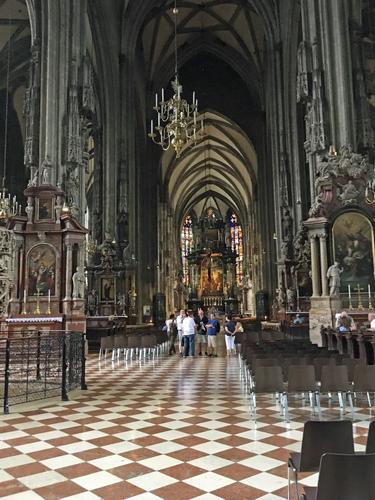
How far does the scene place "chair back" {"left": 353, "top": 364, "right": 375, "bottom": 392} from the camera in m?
5.58

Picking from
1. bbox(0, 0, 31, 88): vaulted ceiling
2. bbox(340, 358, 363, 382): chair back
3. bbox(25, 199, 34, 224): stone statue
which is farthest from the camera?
bbox(0, 0, 31, 88): vaulted ceiling

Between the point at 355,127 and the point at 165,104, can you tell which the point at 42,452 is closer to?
the point at 165,104

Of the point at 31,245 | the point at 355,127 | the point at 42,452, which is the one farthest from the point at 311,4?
the point at 42,452

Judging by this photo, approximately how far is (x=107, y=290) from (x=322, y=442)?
21521 mm

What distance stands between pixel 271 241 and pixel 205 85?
14610 millimetres

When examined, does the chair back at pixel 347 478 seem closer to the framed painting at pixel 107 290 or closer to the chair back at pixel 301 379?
the chair back at pixel 301 379

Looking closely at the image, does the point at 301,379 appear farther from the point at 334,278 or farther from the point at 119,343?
the point at 334,278

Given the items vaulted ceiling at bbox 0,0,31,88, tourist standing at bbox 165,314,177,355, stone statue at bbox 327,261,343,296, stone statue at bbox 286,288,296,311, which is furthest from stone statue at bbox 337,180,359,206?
vaulted ceiling at bbox 0,0,31,88

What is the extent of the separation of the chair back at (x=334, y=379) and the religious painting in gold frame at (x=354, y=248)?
31.7ft

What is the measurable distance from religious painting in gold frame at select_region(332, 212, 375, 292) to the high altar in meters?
8.85

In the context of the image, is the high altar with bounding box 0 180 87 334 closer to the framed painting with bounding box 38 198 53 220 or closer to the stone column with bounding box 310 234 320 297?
the framed painting with bounding box 38 198 53 220

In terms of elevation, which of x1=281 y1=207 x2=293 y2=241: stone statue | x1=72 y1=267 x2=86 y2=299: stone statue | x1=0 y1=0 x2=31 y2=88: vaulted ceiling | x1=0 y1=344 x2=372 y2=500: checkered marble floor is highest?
x1=0 y1=0 x2=31 y2=88: vaulted ceiling

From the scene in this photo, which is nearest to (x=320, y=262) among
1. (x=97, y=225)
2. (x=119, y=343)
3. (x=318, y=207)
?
(x=318, y=207)

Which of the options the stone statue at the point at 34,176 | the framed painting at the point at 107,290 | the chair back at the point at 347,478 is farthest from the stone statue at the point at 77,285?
the chair back at the point at 347,478
